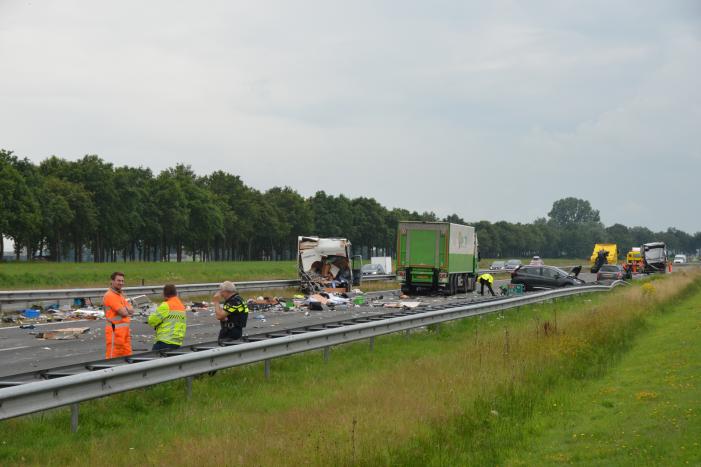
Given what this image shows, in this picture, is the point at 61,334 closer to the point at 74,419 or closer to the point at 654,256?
the point at 74,419

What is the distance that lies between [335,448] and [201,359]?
3496mm

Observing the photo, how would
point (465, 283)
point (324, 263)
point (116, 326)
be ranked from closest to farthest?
1. point (116, 326)
2. point (324, 263)
3. point (465, 283)

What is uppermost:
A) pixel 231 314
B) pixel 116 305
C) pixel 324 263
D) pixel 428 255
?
pixel 428 255

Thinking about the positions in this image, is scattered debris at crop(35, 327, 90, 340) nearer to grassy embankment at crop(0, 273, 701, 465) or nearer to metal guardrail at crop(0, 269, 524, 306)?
grassy embankment at crop(0, 273, 701, 465)

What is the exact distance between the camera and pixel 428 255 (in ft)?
125

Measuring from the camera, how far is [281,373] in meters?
13.6

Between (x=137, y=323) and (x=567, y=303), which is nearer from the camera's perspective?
(x=137, y=323)

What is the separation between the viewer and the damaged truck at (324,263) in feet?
124

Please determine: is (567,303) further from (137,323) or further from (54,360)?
(54,360)

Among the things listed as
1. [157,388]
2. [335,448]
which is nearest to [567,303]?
[157,388]

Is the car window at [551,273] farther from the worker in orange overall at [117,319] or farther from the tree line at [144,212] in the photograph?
the tree line at [144,212]

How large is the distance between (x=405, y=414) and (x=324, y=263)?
28328 millimetres

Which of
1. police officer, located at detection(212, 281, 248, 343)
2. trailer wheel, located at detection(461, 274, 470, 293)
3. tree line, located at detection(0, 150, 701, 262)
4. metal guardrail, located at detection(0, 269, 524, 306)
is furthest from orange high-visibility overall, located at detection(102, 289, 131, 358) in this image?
tree line, located at detection(0, 150, 701, 262)

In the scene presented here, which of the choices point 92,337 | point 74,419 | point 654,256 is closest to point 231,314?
point 74,419
